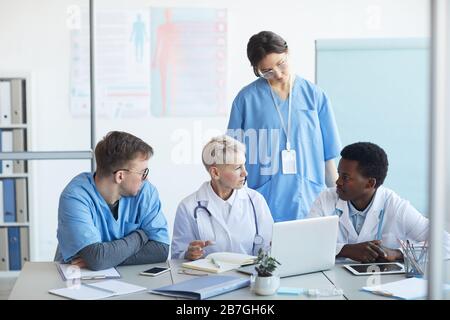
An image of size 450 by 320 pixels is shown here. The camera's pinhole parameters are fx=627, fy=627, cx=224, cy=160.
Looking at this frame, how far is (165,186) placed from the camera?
14.5ft

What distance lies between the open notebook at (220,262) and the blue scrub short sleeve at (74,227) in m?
0.37

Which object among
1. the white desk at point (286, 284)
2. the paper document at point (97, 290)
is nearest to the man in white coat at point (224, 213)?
the white desk at point (286, 284)

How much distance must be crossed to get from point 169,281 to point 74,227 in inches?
17.4

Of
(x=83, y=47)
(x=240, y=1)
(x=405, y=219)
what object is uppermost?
(x=240, y=1)

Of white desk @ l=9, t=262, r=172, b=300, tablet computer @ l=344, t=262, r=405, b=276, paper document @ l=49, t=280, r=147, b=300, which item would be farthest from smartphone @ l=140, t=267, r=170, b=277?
tablet computer @ l=344, t=262, r=405, b=276

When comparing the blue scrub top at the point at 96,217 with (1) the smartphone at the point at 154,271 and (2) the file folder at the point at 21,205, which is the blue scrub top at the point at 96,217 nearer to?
(1) the smartphone at the point at 154,271

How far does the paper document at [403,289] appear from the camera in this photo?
6.57ft

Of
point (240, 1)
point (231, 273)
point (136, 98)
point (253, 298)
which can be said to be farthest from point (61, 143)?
point (253, 298)

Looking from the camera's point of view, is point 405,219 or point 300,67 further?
point 300,67

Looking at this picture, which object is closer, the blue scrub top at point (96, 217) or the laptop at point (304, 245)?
the laptop at point (304, 245)

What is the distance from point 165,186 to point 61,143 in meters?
0.77

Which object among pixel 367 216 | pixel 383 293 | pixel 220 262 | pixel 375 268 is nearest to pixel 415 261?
pixel 375 268

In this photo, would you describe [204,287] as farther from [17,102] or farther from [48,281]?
[17,102]
